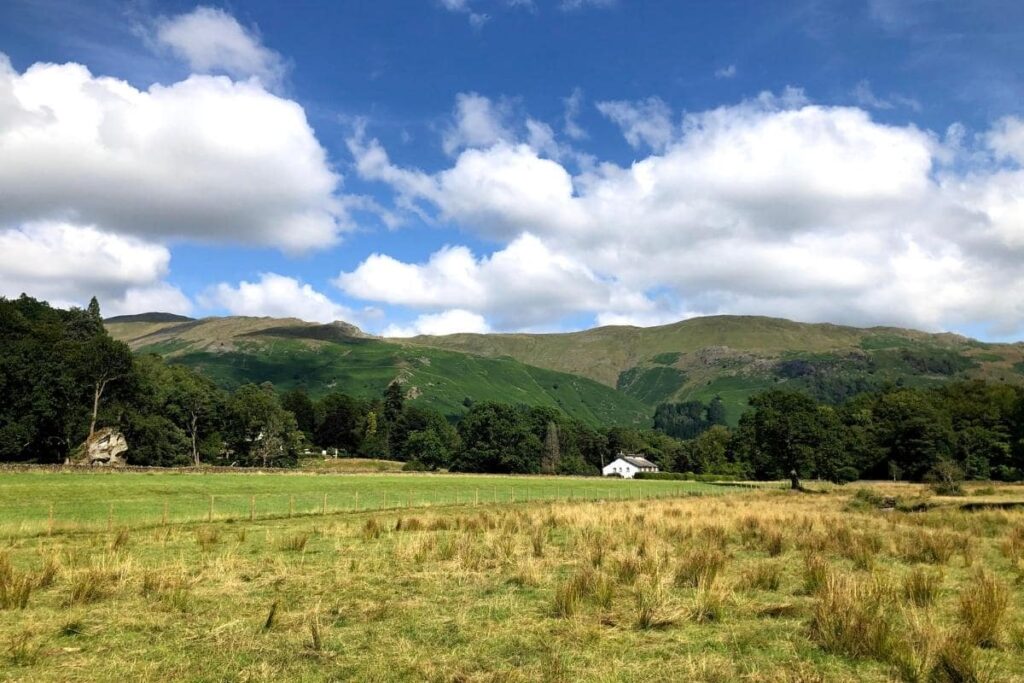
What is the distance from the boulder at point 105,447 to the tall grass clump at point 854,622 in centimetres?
8247

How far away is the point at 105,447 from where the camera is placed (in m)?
77.4

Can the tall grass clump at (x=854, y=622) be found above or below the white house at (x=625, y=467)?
above

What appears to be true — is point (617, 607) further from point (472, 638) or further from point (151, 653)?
point (151, 653)

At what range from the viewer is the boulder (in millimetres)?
74000

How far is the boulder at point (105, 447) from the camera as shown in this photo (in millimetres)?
74000

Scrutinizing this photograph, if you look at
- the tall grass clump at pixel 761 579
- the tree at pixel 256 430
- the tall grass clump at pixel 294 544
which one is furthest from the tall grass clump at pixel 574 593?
the tree at pixel 256 430

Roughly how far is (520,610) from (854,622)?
201 inches

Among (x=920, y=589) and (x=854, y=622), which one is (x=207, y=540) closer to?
(x=854, y=622)

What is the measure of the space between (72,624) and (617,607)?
8.80 m

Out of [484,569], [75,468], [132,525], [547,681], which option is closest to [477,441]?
[75,468]

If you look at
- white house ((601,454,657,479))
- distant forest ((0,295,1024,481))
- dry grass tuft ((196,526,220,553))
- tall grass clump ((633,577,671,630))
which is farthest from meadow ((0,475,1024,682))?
white house ((601,454,657,479))

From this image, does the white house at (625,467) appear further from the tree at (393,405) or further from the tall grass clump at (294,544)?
the tall grass clump at (294,544)

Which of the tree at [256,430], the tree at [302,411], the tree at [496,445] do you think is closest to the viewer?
the tree at [256,430]

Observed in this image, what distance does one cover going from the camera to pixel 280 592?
12320 mm
